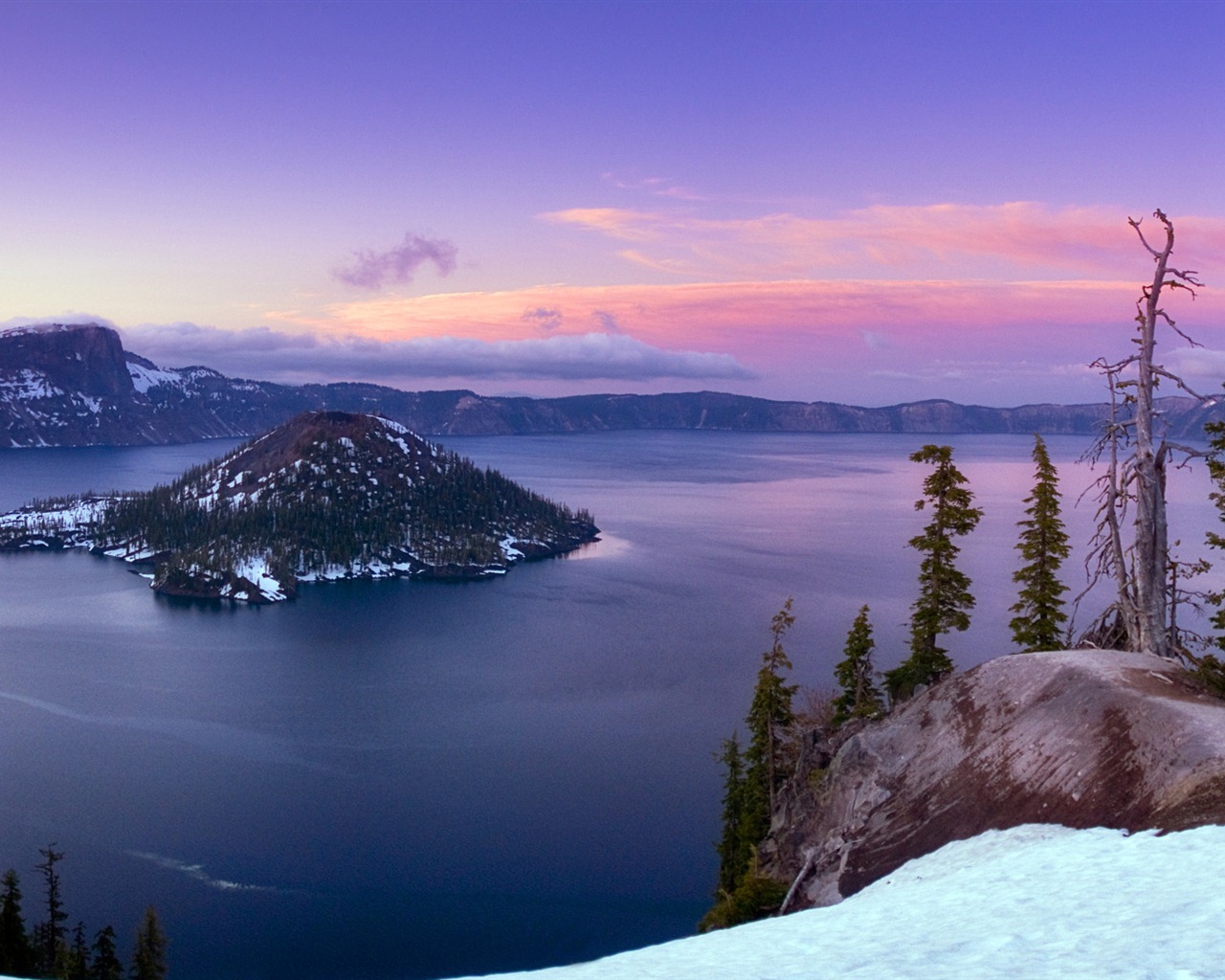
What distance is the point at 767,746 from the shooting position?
1901 inches

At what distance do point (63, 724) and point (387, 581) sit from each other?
327 feet

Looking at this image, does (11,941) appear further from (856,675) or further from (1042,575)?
(1042,575)

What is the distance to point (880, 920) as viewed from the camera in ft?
54.9

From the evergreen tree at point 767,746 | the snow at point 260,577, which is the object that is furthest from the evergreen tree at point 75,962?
the snow at point 260,577

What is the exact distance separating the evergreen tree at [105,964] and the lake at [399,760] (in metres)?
4.15

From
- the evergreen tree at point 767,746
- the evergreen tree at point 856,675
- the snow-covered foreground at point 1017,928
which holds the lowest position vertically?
the evergreen tree at point 767,746

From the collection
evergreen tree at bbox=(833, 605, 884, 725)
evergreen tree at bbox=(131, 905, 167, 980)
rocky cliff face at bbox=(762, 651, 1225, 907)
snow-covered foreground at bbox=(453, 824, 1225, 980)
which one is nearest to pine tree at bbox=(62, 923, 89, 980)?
evergreen tree at bbox=(131, 905, 167, 980)

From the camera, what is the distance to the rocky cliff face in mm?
20875

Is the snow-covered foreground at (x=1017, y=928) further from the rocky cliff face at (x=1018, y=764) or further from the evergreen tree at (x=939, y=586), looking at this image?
the evergreen tree at (x=939, y=586)

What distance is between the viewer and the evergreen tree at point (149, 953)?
45031mm

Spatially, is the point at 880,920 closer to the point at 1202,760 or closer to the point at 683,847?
the point at 1202,760

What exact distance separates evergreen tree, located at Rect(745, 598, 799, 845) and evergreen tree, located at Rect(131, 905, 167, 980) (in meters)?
30.6

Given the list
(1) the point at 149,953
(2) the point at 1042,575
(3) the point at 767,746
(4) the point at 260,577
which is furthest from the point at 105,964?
(4) the point at 260,577

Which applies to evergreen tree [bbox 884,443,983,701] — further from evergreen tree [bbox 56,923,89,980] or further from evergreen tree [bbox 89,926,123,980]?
evergreen tree [bbox 56,923,89,980]
